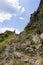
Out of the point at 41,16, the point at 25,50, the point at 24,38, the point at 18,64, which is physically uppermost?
the point at 41,16

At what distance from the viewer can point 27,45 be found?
125 ft

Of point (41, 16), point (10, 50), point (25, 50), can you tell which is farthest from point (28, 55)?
point (41, 16)

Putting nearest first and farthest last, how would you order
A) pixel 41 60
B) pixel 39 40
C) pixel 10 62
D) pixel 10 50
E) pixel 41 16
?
pixel 41 60
pixel 10 62
pixel 39 40
pixel 10 50
pixel 41 16

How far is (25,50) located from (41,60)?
4.81m

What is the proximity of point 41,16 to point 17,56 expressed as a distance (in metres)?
13.4

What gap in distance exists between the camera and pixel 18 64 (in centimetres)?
3406

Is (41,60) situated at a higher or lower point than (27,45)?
lower

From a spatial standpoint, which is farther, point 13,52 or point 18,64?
point 13,52

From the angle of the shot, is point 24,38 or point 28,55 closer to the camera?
point 28,55

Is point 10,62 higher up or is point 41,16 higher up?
point 41,16

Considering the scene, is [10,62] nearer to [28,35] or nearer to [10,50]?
[10,50]

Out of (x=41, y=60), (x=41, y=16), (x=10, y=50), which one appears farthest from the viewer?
(x=41, y=16)

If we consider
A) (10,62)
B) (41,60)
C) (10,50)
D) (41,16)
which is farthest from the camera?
(41,16)

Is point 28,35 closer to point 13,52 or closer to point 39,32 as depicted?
point 39,32
